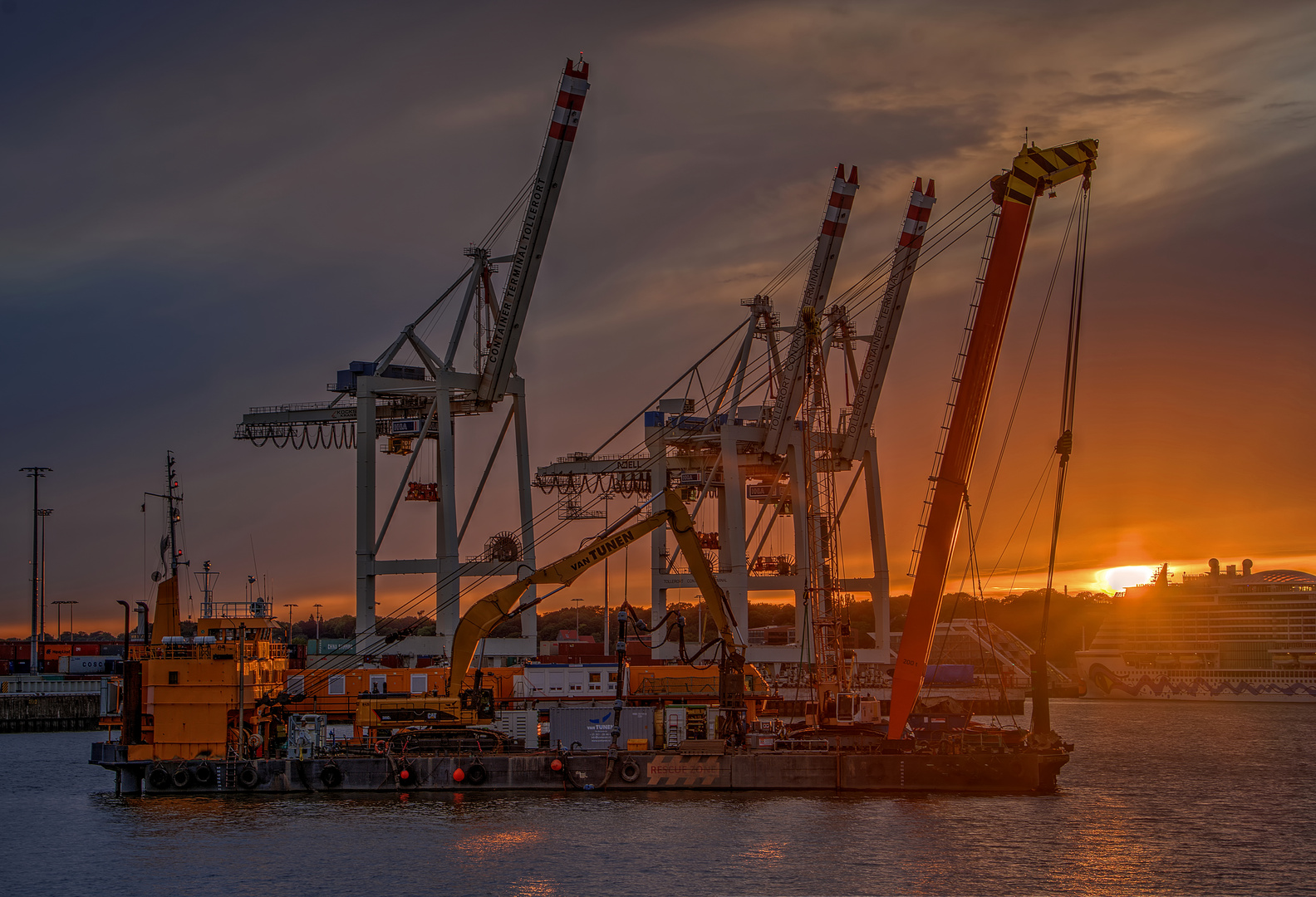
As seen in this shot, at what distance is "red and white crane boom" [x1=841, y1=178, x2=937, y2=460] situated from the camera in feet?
254

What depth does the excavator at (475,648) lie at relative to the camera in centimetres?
4938

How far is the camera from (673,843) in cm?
3756

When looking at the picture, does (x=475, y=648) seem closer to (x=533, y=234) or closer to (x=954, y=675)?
(x=533, y=234)

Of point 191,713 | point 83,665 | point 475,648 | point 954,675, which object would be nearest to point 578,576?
point 475,648

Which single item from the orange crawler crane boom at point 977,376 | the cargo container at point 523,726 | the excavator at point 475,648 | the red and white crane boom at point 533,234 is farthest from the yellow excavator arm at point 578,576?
the red and white crane boom at point 533,234

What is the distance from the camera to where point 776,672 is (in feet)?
315

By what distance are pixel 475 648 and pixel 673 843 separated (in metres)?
18.1

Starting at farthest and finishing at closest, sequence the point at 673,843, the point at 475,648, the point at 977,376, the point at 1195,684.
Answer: the point at 1195,684
the point at 475,648
the point at 977,376
the point at 673,843

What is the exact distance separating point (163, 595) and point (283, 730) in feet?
26.1

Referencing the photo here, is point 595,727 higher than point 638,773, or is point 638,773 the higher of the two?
point 595,727

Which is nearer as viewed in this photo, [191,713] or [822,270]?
[191,713]

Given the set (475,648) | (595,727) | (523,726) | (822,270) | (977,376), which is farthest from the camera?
(822,270)

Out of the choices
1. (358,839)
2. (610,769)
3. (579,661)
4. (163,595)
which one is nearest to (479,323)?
(579,661)

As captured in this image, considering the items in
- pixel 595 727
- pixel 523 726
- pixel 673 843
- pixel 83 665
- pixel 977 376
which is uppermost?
pixel 977 376
